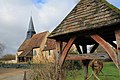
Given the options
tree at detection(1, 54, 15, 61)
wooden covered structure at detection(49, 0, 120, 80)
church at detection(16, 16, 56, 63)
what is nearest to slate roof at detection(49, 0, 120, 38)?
wooden covered structure at detection(49, 0, 120, 80)

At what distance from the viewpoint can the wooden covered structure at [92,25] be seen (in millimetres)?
4996

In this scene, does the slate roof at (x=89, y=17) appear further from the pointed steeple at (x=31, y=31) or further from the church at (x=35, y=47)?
the pointed steeple at (x=31, y=31)

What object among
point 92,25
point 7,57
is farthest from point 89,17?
point 7,57

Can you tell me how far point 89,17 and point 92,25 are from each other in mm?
455

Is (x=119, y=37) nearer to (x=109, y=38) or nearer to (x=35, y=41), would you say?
(x=109, y=38)

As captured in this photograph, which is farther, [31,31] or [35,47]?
[31,31]

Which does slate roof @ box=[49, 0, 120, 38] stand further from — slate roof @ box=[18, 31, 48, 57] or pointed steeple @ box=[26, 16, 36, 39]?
pointed steeple @ box=[26, 16, 36, 39]

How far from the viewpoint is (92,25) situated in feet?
17.8

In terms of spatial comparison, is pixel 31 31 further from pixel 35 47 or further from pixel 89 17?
pixel 89 17

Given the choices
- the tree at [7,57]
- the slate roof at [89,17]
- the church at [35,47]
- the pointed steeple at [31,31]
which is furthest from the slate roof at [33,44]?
the slate roof at [89,17]

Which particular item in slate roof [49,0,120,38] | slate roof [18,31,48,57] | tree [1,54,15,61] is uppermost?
slate roof [18,31,48,57]

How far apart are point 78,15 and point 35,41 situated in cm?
4615

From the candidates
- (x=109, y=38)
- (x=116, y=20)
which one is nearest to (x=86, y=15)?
(x=116, y=20)

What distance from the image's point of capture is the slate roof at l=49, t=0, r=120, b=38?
521 cm
